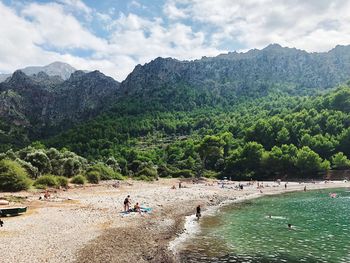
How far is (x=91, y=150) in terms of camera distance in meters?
154

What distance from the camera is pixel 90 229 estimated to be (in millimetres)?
33844

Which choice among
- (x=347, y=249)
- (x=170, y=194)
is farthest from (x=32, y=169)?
(x=347, y=249)

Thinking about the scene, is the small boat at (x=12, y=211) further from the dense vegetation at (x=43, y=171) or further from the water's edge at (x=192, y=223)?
the dense vegetation at (x=43, y=171)

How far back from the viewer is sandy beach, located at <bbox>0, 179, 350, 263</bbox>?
Result: 25.3 metres

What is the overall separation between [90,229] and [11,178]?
26.9 metres

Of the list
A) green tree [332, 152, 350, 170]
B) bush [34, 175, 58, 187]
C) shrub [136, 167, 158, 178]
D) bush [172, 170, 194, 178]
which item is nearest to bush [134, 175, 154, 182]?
shrub [136, 167, 158, 178]

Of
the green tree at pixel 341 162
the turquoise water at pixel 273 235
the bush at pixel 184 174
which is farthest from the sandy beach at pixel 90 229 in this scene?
the green tree at pixel 341 162

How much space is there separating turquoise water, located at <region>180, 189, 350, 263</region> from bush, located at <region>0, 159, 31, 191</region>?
96.7 ft

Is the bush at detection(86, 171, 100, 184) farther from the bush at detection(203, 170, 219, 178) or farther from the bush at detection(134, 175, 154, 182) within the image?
the bush at detection(203, 170, 219, 178)

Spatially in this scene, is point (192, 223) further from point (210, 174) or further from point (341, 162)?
point (341, 162)

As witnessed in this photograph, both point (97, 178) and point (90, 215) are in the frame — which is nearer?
point (90, 215)

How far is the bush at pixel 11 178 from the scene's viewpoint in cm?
5422

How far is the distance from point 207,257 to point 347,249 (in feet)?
43.2

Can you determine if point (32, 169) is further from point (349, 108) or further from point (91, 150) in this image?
point (349, 108)
